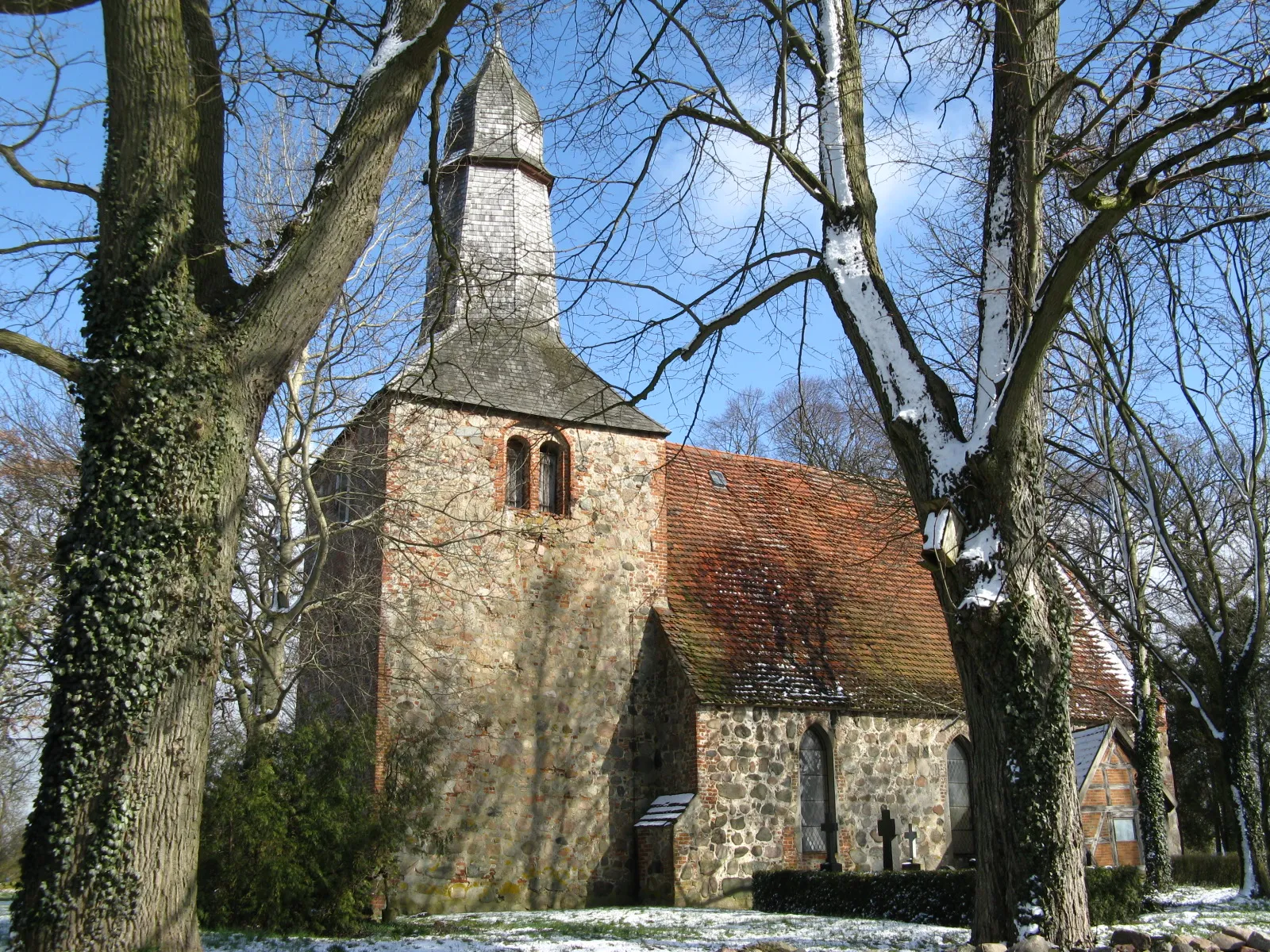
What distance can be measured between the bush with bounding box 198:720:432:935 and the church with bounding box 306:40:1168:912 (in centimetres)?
138

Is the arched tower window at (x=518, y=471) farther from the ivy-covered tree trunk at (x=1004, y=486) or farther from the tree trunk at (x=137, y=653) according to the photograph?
the tree trunk at (x=137, y=653)

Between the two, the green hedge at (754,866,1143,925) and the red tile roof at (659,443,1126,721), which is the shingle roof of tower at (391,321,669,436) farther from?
the green hedge at (754,866,1143,925)

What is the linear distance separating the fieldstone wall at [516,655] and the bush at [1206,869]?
1286cm

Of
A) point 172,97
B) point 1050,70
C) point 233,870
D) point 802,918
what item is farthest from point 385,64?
point 802,918

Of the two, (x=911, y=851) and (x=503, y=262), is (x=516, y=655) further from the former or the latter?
(x=911, y=851)

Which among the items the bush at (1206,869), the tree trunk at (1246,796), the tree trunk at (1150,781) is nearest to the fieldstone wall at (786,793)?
the tree trunk at (1150,781)

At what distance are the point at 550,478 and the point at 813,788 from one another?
6024 millimetres

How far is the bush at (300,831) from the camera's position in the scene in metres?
10.3

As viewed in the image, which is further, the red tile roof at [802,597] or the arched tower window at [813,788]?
the red tile roof at [802,597]

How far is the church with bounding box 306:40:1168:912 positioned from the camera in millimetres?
14336

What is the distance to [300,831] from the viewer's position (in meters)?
10.7

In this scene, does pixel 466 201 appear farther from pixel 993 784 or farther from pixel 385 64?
pixel 993 784

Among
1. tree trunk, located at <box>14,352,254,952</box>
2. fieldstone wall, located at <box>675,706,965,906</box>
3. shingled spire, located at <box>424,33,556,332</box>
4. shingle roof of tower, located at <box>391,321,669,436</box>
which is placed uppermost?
shingled spire, located at <box>424,33,556,332</box>

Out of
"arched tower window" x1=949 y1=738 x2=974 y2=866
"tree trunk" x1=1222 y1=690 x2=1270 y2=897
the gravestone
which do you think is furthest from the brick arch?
"tree trunk" x1=1222 y1=690 x2=1270 y2=897
